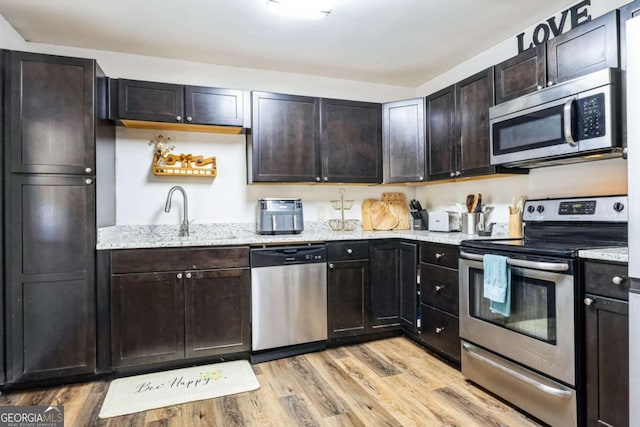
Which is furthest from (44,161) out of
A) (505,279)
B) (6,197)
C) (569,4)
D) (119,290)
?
(569,4)

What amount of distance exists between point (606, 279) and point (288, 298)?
6.32 feet

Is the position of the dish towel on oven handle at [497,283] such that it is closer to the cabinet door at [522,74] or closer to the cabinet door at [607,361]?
the cabinet door at [607,361]

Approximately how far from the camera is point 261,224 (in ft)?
10.3

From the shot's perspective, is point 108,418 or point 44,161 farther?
point 44,161

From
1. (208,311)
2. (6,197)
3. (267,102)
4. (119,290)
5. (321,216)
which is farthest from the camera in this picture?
(321,216)

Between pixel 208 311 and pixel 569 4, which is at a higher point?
pixel 569 4

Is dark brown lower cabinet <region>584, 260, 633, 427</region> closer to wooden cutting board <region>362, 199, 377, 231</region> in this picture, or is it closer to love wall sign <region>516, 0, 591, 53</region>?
love wall sign <region>516, 0, 591, 53</region>

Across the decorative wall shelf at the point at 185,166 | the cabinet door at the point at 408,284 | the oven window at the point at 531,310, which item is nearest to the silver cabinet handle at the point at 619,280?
the oven window at the point at 531,310

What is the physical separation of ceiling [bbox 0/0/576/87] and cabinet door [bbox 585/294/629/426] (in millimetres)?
1915

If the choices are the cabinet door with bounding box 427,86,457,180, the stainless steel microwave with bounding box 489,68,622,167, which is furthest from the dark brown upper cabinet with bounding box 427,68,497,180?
the stainless steel microwave with bounding box 489,68,622,167

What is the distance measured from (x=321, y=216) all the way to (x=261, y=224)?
2.30ft

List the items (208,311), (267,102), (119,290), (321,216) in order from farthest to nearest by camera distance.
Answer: (321,216) < (267,102) < (208,311) < (119,290)

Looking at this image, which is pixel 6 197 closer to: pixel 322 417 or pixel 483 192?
pixel 322 417

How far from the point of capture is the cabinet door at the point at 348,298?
2938 mm
